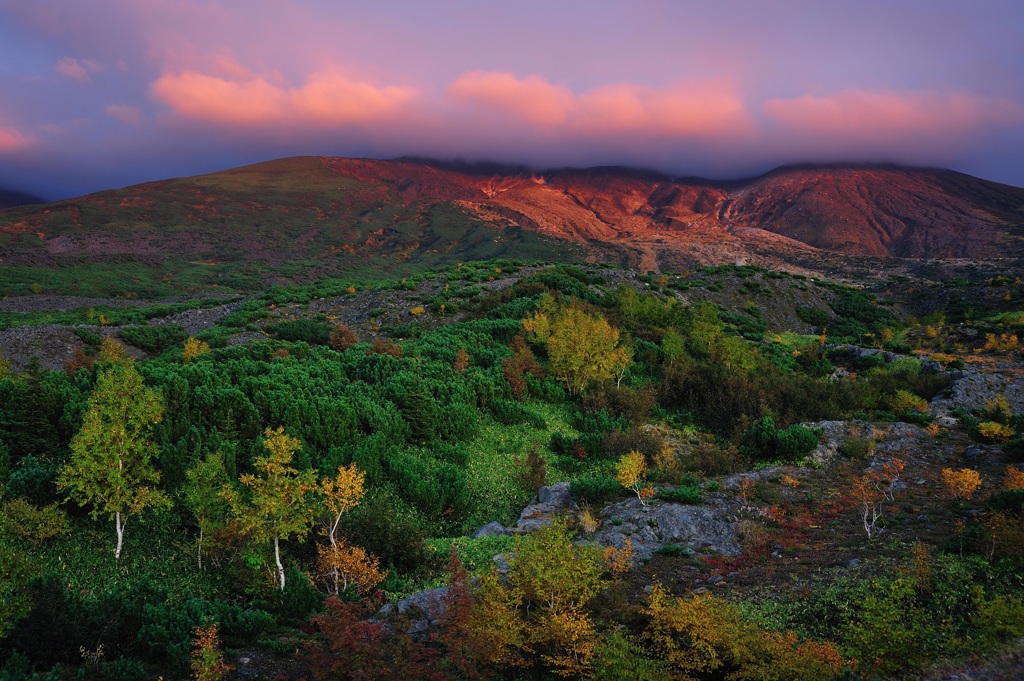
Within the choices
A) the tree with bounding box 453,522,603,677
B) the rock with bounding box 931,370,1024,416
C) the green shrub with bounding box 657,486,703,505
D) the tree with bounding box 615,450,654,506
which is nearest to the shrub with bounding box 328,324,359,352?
the tree with bounding box 615,450,654,506

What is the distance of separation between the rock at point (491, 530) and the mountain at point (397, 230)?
73.6m

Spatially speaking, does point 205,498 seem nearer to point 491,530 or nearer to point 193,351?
point 491,530

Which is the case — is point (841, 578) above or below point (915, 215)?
below

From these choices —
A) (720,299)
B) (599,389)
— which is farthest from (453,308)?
(720,299)

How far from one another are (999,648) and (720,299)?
145 feet

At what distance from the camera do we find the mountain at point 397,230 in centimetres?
9269

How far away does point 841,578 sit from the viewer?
343 inches

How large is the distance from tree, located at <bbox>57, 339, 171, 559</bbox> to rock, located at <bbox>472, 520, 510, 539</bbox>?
21.7 feet

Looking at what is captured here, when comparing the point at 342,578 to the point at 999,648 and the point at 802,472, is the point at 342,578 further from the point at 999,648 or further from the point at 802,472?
the point at 802,472

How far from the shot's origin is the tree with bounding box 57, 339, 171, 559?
900 cm

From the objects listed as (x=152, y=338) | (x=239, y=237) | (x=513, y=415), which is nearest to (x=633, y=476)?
(x=513, y=415)

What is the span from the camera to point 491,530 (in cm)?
1253

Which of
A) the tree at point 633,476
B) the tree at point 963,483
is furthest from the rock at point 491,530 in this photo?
the tree at point 963,483

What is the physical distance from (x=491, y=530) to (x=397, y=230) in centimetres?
14314
